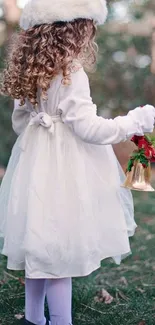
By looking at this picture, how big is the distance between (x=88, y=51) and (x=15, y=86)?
31cm

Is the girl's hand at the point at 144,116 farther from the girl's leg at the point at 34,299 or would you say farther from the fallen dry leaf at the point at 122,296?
the fallen dry leaf at the point at 122,296

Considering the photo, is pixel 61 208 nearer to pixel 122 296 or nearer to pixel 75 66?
pixel 75 66

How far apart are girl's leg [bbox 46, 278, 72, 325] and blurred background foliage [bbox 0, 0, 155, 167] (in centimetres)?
340

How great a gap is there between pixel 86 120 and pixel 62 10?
40 centimetres

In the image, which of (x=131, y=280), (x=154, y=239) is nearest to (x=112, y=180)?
(x=131, y=280)

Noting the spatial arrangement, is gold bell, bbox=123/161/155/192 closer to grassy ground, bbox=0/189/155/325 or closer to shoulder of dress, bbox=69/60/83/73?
shoulder of dress, bbox=69/60/83/73

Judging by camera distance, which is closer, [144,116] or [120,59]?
[144,116]

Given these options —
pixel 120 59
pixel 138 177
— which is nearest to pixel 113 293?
pixel 138 177

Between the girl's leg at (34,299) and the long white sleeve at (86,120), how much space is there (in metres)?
0.62

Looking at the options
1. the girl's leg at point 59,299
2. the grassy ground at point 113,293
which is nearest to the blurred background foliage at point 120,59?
the grassy ground at point 113,293

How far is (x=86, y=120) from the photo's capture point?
6.73 ft

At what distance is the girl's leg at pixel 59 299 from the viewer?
7.18 ft

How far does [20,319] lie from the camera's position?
2664 mm

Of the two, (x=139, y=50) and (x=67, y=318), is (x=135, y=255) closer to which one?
(x=67, y=318)
